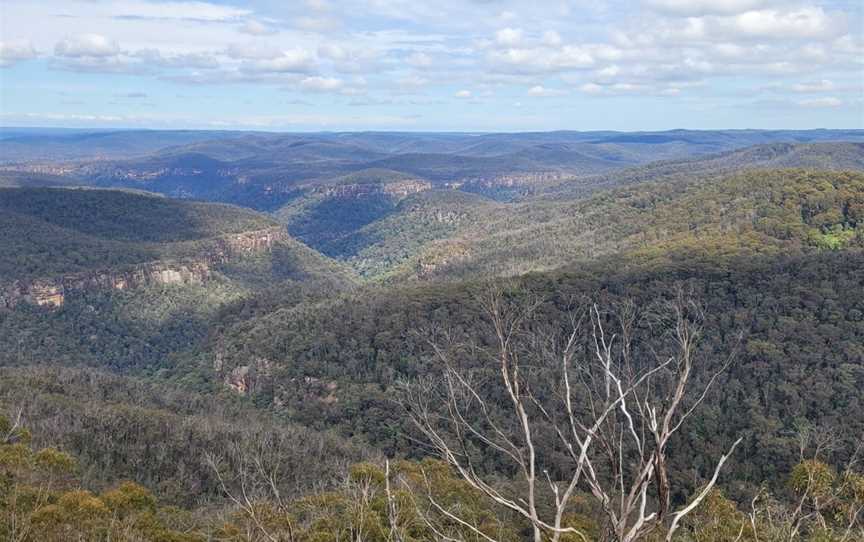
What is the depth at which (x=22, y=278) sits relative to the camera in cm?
13062

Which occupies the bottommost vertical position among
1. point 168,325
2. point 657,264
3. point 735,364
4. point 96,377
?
point 168,325

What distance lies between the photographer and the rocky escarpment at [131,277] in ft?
428

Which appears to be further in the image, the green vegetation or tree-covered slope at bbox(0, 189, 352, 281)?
tree-covered slope at bbox(0, 189, 352, 281)

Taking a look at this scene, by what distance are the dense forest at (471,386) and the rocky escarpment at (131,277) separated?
0.51 meters

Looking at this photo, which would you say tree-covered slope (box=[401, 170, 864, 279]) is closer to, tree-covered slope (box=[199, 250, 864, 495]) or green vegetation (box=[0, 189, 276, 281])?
tree-covered slope (box=[199, 250, 864, 495])

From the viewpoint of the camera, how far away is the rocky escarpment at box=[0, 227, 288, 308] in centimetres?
13038

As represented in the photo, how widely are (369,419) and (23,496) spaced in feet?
150

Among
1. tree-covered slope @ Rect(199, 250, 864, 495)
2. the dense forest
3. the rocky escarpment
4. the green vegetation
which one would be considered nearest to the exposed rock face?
the dense forest

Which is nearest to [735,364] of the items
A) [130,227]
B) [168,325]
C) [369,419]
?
[369,419]

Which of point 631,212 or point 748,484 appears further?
point 631,212

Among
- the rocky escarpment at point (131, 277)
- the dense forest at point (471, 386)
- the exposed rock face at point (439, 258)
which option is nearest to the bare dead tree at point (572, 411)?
the dense forest at point (471, 386)

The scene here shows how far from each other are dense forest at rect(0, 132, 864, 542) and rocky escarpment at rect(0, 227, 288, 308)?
51 cm

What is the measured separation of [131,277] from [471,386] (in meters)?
150

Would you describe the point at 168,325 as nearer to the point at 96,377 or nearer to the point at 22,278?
Answer: the point at 22,278
